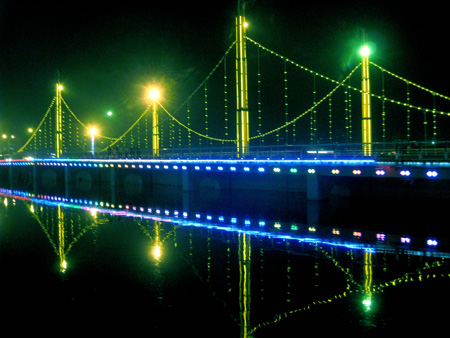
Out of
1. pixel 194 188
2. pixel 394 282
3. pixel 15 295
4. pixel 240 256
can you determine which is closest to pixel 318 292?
pixel 394 282

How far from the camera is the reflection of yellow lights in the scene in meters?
14.7

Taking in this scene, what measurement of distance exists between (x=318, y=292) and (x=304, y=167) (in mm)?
16058

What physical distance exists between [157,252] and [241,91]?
1654 centimetres

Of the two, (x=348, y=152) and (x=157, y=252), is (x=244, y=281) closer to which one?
(x=157, y=252)

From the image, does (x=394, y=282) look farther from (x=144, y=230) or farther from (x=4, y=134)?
(x=4, y=134)

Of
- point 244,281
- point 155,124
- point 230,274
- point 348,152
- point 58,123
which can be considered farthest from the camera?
point 58,123

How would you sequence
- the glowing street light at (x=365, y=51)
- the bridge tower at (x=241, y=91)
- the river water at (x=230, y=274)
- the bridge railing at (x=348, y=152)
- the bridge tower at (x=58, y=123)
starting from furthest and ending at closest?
the bridge tower at (x=58, y=123) < the bridge tower at (x=241, y=91) < the glowing street light at (x=365, y=51) < the bridge railing at (x=348, y=152) < the river water at (x=230, y=274)

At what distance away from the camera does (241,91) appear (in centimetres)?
3005

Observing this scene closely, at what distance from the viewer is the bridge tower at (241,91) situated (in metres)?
29.8

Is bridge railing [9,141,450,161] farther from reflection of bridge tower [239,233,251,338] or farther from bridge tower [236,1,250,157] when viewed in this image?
reflection of bridge tower [239,233,251,338]

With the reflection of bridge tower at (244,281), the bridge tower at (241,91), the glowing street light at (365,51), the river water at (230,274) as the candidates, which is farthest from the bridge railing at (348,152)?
the reflection of bridge tower at (244,281)

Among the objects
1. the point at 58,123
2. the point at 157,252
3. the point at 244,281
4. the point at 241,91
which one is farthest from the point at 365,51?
the point at 58,123

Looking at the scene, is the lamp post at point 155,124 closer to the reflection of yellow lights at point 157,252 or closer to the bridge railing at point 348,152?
the bridge railing at point 348,152

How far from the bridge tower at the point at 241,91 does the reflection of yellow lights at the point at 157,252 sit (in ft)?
47.0
